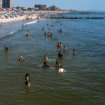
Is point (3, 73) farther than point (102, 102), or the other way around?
point (3, 73)

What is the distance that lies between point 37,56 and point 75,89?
1025cm

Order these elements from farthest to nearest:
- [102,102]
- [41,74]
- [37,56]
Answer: [37,56]
[41,74]
[102,102]

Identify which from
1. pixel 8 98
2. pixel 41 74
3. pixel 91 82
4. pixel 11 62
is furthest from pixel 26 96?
pixel 11 62

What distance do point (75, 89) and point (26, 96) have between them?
4.33 m

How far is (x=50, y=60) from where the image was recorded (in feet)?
66.3

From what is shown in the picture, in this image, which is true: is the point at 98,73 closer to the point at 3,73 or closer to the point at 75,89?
the point at 75,89

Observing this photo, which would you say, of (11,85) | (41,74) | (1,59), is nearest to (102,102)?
(41,74)

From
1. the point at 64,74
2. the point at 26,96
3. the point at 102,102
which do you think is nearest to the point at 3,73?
the point at 26,96

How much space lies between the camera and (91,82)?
566 inches

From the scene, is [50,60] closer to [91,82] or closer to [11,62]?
[11,62]

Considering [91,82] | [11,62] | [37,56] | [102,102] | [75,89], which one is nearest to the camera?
[102,102]

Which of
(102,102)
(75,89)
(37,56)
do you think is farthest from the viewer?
(37,56)

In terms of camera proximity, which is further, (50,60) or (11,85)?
(50,60)

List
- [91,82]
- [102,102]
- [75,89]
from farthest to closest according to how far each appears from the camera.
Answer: [91,82]
[75,89]
[102,102]
